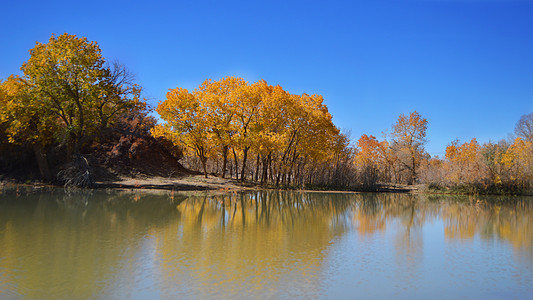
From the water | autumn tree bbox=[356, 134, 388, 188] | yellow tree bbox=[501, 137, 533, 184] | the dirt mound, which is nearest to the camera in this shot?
the water

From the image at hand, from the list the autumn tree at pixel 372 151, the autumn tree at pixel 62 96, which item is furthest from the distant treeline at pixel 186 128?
the autumn tree at pixel 372 151

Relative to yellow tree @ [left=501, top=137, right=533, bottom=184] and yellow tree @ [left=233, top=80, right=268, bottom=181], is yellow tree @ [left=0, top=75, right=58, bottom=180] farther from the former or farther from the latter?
yellow tree @ [left=501, top=137, right=533, bottom=184]

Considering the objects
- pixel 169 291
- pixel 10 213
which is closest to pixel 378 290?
pixel 169 291

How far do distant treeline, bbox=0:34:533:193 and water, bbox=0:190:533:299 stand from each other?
13146mm

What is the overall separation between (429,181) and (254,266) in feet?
107

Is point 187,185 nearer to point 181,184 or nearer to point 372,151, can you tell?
point 181,184

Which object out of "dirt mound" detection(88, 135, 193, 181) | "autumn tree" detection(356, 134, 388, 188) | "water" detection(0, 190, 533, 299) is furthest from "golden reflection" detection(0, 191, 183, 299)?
"autumn tree" detection(356, 134, 388, 188)

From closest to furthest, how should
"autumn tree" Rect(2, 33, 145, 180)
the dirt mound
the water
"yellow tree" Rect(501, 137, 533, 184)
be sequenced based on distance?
1. the water
2. "autumn tree" Rect(2, 33, 145, 180)
3. the dirt mound
4. "yellow tree" Rect(501, 137, 533, 184)

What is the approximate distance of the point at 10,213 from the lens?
45.8 feet

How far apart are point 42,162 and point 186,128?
36.4ft

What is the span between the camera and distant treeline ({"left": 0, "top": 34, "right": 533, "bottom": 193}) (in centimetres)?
2619

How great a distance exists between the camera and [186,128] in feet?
111

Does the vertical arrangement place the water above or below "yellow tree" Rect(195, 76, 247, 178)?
below

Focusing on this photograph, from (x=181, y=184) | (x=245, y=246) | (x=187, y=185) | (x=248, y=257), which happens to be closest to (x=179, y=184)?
(x=181, y=184)
